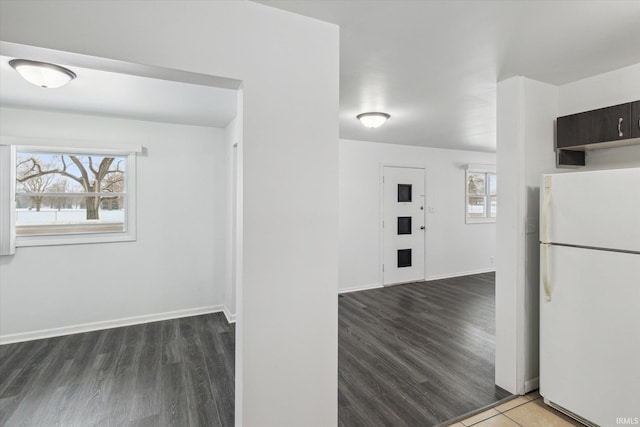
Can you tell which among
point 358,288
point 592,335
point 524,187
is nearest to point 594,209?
point 524,187

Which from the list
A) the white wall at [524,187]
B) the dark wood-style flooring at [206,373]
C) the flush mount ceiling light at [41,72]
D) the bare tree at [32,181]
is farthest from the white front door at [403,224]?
the bare tree at [32,181]

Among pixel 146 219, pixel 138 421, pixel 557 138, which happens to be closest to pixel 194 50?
pixel 138 421

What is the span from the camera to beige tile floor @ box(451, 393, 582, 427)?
2074mm

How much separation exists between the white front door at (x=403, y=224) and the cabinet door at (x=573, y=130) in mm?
3067

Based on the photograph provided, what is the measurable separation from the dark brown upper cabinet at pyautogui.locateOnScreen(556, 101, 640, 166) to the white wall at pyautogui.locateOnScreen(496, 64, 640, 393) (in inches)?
3.8

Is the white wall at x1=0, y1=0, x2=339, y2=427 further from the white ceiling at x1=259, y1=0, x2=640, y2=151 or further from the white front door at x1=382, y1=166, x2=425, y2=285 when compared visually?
the white front door at x1=382, y1=166, x2=425, y2=285

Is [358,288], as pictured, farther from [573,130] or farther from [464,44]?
[464,44]

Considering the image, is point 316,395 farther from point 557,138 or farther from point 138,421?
point 557,138

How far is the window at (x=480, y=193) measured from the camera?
248 inches

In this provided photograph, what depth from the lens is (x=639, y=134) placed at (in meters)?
2.05

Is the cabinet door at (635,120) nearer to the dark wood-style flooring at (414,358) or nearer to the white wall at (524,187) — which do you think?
the white wall at (524,187)

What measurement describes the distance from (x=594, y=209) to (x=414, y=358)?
189 centimetres

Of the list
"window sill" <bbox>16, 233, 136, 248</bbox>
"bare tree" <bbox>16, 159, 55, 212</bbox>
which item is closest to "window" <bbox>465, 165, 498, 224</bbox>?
"window sill" <bbox>16, 233, 136, 248</bbox>

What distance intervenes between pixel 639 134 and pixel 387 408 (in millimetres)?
2503
